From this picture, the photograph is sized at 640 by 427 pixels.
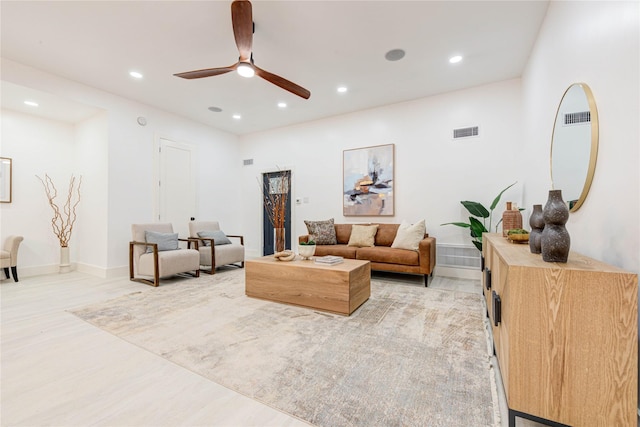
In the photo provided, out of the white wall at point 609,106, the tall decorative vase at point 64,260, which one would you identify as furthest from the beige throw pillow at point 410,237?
the tall decorative vase at point 64,260

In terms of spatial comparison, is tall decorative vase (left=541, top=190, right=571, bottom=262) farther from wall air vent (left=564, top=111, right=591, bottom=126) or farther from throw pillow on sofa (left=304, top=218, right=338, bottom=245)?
throw pillow on sofa (left=304, top=218, right=338, bottom=245)

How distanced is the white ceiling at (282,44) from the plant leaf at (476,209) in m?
1.81

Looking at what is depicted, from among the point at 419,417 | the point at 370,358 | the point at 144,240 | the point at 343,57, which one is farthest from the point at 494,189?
the point at 144,240

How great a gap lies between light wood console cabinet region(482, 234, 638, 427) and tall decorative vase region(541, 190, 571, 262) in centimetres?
6

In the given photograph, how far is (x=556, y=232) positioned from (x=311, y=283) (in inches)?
81.0

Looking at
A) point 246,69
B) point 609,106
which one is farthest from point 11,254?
point 609,106

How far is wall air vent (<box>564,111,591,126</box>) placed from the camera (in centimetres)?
174

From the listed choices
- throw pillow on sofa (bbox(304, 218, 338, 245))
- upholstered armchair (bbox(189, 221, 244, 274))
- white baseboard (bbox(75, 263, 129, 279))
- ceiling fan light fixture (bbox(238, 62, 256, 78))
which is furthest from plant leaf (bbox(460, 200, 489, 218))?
white baseboard (bbox(75, 263, 129, 279))

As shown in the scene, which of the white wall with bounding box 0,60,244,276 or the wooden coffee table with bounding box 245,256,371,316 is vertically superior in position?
the white wall with bounding box 0,60,244,276

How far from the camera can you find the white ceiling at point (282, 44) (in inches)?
100

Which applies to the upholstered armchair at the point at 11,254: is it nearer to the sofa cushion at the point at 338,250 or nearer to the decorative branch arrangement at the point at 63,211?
the decorative branch arrangement at the point at 63,211

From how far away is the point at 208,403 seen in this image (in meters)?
1.45

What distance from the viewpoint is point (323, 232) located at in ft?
15.6

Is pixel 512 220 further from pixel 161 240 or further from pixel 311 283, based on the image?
pixel 161 240
